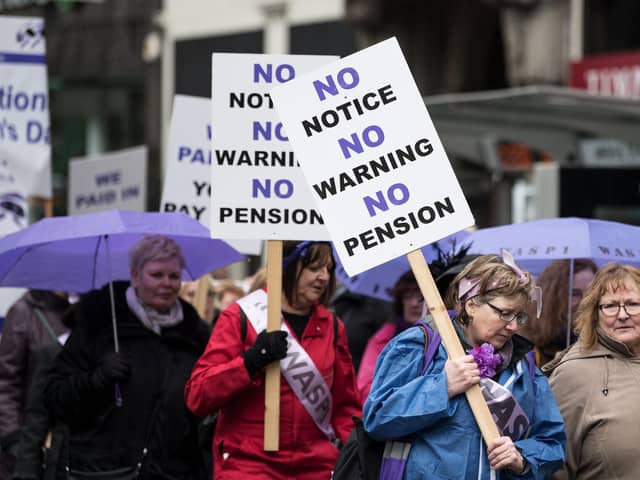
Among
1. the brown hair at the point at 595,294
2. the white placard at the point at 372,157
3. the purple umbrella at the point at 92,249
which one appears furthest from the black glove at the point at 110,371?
the brown hair at the point at 595,294

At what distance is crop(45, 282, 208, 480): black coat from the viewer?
664cm

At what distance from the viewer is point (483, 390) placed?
5.12 meters

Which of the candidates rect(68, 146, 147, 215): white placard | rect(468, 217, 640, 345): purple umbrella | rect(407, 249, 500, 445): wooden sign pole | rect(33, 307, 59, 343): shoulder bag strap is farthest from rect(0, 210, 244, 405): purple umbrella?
rect(68, 146, 147, 215): white placard

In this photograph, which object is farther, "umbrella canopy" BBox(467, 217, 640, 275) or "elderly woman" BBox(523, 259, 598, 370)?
"umbrella canopy" BBox(467, 217, 640, 275)

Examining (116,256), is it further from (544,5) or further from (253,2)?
(253,2)

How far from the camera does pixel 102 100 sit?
34.3m

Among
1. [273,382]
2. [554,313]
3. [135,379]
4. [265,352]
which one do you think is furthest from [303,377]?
[554,313]

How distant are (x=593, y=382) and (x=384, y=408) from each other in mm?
979

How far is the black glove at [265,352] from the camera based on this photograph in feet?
20.2

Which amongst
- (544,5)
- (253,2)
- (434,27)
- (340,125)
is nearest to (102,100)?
(253,2)

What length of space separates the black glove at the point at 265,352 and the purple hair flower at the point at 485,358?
4.02ft

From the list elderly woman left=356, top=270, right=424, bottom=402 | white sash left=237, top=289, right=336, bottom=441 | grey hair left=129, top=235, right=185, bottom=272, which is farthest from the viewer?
elderly woman left=356, top=270, right=424, bottom=402

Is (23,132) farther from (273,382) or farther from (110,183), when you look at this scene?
(273,382)

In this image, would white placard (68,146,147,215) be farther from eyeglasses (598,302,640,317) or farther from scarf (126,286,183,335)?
eyeglasses (598,302,640,317)
